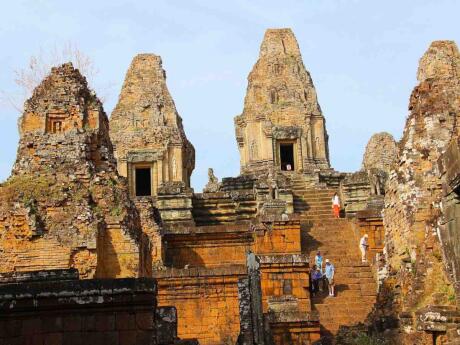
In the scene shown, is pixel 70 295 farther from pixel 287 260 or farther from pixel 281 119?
pixel 281 119

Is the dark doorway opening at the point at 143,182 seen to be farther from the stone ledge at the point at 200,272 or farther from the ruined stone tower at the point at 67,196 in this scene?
the stone ledge at the point at 200,272

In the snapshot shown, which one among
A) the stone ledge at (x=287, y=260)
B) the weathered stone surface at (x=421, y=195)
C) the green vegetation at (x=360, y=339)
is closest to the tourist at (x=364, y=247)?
the stone ledge at (x=287, y=260)

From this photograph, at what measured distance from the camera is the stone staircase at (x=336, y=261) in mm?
16141

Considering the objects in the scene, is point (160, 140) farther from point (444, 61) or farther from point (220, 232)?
point (444, 61)

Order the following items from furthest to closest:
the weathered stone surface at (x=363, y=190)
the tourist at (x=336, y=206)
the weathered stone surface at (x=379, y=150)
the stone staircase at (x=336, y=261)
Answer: the weathered stone surface at (x=379, y=150) < the weathered stone surface at (x=363, y=190) < the tourist at (x=336, y=206) < the stone staircase at (x=336, y=261)

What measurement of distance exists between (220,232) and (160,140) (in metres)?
11.7

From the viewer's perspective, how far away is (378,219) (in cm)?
2023

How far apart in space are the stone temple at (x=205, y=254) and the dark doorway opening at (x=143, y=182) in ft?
36.7

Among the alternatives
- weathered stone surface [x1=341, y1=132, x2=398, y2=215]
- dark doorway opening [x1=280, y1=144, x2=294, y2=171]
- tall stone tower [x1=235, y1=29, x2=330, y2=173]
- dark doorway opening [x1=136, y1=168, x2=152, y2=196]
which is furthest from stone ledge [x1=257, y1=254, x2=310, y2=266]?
dark doorway opening [x1=280, y1=144, x2=294, y2=171]

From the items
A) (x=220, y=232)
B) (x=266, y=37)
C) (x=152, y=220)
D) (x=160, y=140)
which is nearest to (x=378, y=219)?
(x=220, y=232)

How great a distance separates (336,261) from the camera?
19281 mm

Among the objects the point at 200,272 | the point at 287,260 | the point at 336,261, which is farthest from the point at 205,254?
the point at 200,272

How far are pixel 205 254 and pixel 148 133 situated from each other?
1199cm

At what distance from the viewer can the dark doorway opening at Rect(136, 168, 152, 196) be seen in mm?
31778
